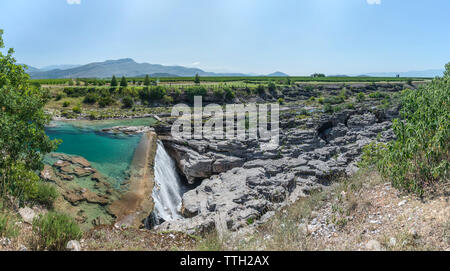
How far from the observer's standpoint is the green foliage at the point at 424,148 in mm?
5969

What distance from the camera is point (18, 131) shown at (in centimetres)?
671

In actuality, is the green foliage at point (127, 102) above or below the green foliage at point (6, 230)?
above

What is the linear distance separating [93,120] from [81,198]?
1901 cm

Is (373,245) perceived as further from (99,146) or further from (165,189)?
(99,146)

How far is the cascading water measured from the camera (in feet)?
42.7

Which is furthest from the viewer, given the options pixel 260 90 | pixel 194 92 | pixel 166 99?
pixel 260 90

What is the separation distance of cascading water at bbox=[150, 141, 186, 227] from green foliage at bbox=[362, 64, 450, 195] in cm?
1027

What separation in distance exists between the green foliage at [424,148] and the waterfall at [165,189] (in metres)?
10.3

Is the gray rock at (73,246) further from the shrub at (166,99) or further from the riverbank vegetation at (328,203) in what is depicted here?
the shrub at (166,99)

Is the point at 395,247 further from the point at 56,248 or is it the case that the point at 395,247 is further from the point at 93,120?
the point at 93,120

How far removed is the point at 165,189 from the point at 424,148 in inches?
511

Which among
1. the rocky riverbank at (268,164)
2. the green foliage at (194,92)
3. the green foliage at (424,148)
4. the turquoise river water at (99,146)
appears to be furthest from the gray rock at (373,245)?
the green foliage at (194,92)

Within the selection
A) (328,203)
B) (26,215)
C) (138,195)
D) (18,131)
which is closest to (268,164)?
(328,203)

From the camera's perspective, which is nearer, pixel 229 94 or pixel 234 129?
pixel 234 129
